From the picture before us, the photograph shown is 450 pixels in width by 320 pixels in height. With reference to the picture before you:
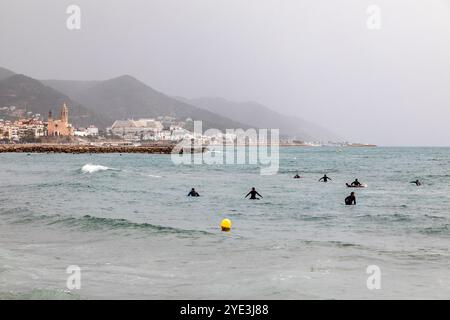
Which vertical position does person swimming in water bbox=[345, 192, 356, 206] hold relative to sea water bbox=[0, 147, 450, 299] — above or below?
above

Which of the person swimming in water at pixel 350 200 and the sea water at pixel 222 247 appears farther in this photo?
the person swimming in water at pixel 350 200

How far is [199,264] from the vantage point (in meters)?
15.7

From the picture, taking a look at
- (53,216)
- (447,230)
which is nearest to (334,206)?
(447,230)

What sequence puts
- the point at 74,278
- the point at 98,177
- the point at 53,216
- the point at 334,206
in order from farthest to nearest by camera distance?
the point at 98,177, the point at 334,206, the point at 53,216, the point at 74,278

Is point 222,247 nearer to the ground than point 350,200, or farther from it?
nearer to the ground

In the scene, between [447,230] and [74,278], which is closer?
[74,278]

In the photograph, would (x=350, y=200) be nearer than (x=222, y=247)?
No

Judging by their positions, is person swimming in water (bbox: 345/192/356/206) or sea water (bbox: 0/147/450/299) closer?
sea water (bbox: 0/147/450/299)

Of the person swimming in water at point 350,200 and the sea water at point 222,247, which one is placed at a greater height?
the person swimming in water at point 350,200

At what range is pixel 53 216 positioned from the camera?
2612 centimetres
